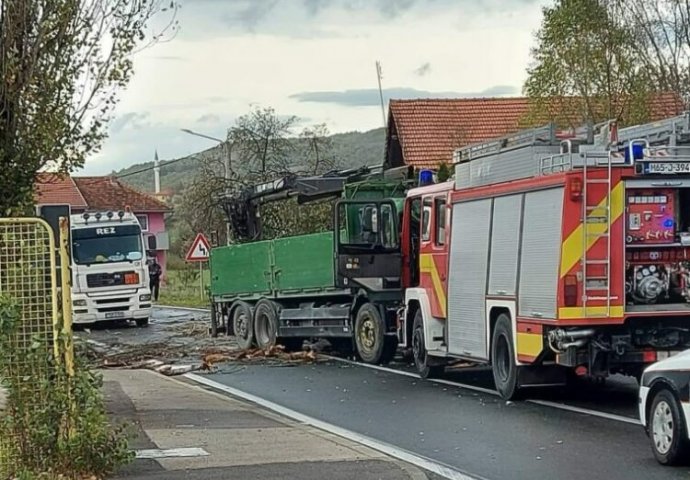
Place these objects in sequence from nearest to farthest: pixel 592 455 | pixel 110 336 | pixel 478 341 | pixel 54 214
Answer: pixel 54 214, pixel 592 455, pixel 478 341, pixel 110 336

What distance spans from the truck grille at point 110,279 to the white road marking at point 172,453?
2245 centimetres

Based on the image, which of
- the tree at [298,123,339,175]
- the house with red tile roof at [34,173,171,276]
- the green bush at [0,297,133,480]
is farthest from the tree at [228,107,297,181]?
the green bush at [0,297,133,480]

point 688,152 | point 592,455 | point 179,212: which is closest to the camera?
point 592,455

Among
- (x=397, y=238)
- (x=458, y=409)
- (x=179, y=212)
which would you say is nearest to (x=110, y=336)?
(x=397, y=238)

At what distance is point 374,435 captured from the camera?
41.9 feet

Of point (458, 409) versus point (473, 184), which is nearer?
point (458, 409)

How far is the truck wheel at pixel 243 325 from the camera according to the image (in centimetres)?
2492

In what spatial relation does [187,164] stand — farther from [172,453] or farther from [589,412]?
[172,453]

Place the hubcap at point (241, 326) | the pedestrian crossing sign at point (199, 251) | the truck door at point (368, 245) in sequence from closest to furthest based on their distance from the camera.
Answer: the truck door at point (368, 245) → the hubcap at point (241, 326) → the pedestrian crossing sign at point (199, 251)

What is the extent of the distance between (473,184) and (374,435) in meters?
4.81

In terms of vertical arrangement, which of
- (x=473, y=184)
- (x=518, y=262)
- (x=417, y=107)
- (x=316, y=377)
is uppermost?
(x=417, y=107)

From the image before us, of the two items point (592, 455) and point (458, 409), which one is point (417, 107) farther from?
point (592, 455)

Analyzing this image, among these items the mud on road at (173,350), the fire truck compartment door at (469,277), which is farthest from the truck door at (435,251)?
the mud on road at (173,350)

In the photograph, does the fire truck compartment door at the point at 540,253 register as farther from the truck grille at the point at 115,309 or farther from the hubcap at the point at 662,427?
the truck grille at the point at 115,309
